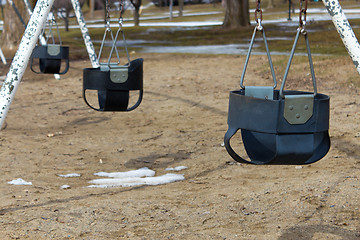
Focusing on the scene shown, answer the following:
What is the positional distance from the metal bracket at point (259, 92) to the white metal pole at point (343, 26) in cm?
55

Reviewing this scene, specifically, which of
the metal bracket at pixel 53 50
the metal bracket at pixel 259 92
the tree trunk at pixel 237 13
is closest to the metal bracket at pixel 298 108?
the metal bracket at pixel 259 92

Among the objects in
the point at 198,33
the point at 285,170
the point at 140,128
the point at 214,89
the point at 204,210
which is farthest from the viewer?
the point at 198,33

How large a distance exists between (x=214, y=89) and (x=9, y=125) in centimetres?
327

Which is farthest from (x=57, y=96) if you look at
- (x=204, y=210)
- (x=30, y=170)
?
(x=204, y=210)

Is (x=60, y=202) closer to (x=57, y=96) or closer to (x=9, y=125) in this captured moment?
(x=9, y=125)

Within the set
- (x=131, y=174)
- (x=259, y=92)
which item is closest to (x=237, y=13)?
(x=131, y=174)

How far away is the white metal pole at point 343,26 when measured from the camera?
299 centimetres

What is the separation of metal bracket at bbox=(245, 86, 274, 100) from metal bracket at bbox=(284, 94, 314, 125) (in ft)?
0.64

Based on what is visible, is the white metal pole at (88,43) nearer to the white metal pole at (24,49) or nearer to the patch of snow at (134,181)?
the patch of snow at (134,181)

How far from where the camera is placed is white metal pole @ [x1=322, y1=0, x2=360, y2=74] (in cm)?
299

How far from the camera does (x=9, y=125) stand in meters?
7.12

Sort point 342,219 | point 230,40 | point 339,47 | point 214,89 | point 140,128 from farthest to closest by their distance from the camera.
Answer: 1. point 230,40
2. point 339,47
3. point 214,89
4. point 140,128
5. point 342,219

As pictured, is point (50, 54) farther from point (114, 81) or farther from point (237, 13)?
point (237, 13)

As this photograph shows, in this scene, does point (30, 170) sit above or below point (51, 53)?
below
